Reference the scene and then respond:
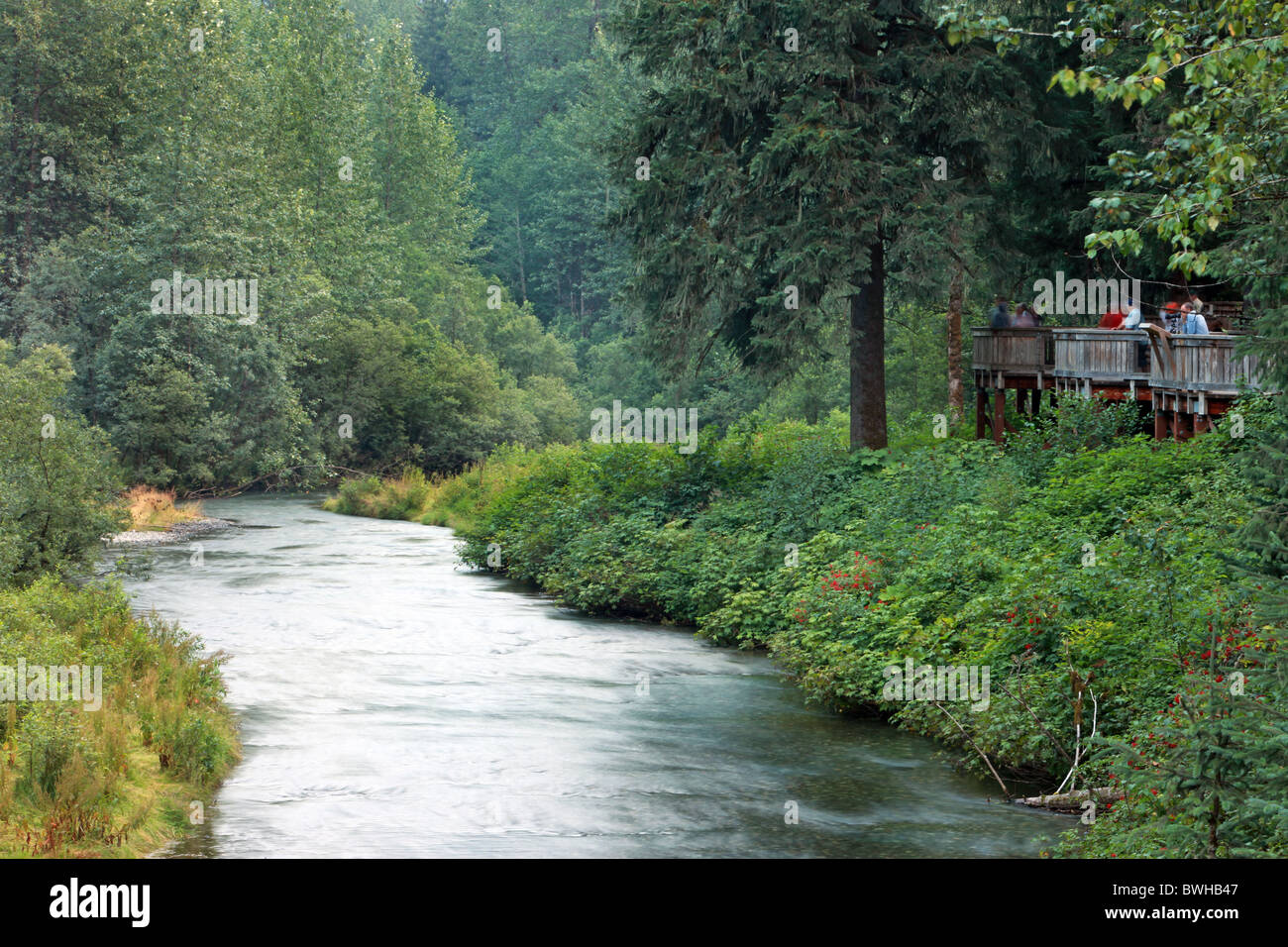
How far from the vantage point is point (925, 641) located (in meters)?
15.9

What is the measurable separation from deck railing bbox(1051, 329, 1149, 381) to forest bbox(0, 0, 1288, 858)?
35cm

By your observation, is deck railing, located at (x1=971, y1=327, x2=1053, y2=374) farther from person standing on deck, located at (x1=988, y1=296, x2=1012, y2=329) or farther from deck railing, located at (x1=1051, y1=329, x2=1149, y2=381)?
deck railing, located at (x1=1051, y1=329, x2=1149, y2=381)

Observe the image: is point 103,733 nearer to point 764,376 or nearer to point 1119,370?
point 764,376

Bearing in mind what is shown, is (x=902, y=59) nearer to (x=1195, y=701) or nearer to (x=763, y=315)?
(x=763, y=315)

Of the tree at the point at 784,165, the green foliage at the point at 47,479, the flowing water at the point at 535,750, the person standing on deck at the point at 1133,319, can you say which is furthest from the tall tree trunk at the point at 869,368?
the green foliage at the point at 47,479

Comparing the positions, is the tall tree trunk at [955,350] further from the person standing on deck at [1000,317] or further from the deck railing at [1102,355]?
the deck railing at [1102,355]

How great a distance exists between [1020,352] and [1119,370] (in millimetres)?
3690

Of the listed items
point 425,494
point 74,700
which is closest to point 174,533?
point 425,494

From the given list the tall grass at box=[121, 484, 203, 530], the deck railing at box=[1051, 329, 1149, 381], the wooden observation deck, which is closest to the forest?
the wooden observation deck

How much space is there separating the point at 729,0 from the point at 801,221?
447 centimetres

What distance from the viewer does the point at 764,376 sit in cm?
2584

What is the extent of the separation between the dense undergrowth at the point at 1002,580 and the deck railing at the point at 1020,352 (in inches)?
80.3
